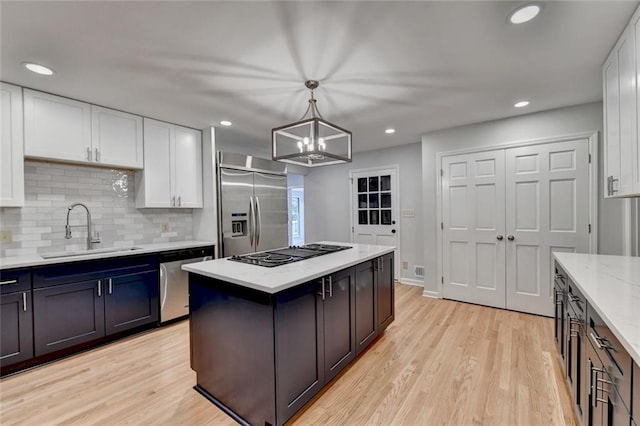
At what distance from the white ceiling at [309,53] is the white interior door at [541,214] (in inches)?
22.2

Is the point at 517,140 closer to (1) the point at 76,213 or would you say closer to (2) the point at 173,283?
(2) the point at 173,283

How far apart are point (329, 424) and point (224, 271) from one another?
3.67ft

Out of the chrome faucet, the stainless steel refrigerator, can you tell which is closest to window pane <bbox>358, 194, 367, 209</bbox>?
the stainless steel refrigerator

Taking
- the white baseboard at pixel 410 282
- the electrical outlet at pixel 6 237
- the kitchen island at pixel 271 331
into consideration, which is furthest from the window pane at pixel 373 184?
the electrical outlet at pixel 6 237

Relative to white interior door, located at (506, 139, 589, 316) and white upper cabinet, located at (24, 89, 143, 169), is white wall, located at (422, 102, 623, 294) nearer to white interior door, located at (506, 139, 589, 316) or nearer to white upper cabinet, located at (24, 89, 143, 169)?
white interior door, located at (506, 139, 589, 316)

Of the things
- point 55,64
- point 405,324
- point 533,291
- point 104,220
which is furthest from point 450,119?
point 104,220

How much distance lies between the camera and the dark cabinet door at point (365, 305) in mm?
2324

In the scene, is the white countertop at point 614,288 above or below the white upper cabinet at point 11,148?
below

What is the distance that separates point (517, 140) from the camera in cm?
337

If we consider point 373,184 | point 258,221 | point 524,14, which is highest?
point 524,14

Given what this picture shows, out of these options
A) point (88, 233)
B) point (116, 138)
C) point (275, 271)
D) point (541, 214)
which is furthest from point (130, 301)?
point (541, 214)

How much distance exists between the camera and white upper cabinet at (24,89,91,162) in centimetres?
248

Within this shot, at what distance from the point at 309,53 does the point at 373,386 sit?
241 cm

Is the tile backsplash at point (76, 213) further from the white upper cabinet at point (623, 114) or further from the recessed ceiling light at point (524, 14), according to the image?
the white upper cabinet at point (623, 114)
